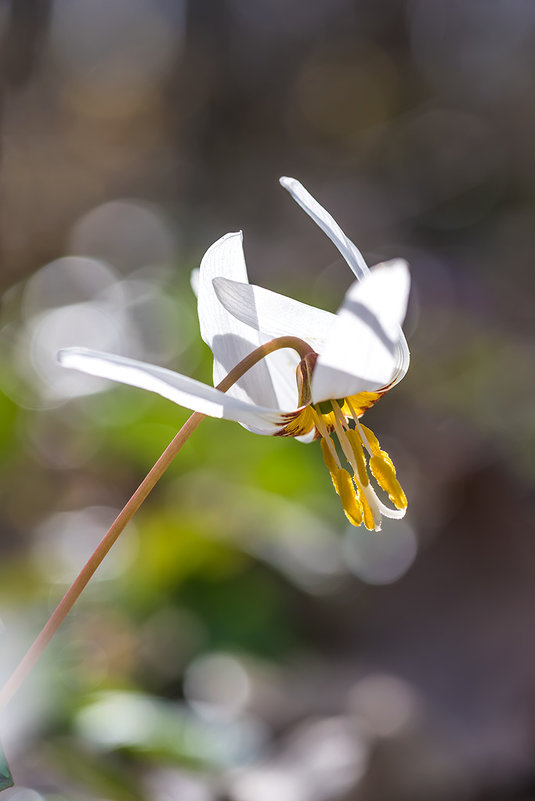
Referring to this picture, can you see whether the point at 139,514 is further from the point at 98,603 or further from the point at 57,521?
the point at 98,603

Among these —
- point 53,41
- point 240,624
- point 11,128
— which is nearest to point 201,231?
point 11,128

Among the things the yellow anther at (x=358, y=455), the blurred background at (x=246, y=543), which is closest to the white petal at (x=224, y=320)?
the yellow anther at (x=358, y=455)

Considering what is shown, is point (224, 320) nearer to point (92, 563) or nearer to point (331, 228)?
point (331, 228)

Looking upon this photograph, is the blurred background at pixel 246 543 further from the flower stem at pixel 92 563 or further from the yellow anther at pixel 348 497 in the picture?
the yellow anther at pixel 348 497

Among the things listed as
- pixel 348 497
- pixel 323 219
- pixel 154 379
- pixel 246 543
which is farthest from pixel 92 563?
pixel 246 543

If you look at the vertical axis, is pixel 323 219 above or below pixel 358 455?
above

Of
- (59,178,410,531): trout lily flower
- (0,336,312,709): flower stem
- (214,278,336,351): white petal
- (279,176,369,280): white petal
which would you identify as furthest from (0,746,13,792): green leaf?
(279,176,369,280): white petal

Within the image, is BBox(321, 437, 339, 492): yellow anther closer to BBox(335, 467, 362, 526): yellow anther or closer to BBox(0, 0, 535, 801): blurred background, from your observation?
BBox(335, 467, 362, 526): yellow anther
